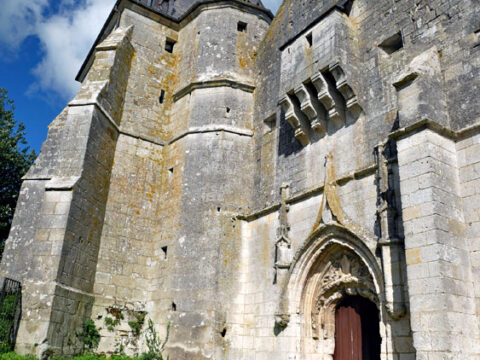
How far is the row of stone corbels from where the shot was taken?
8492 mm

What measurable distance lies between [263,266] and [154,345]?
2687 mm

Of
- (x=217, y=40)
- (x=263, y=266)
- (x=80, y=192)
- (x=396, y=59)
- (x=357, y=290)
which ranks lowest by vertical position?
(x=357, y=290)

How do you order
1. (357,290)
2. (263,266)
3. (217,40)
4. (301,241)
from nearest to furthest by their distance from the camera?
(357,290) → (301,241) → (263,266) → (217,40)

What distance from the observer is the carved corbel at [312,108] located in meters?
9.06

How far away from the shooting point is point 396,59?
8109 mm

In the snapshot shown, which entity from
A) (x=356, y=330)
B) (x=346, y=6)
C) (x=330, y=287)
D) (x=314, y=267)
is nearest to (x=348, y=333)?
(x=356, y=330)

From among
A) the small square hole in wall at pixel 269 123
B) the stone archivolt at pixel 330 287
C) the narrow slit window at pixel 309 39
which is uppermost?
the narrow slit window at pixel 309 39

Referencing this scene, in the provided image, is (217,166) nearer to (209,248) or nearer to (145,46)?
(209,248)

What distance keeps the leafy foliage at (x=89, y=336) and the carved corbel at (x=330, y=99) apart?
613 centimetres

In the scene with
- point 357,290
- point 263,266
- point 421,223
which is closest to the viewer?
point 421,223

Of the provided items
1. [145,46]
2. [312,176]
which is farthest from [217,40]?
[312,176]

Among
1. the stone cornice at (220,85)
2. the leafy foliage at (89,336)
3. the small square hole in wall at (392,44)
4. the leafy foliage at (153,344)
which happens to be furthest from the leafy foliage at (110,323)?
the small square hole in wall at (392,44)

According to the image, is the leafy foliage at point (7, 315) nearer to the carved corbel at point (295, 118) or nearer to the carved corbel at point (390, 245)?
the carved corbel at point (295, 118)

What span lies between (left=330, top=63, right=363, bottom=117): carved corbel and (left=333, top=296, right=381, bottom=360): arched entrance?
3.27 m
